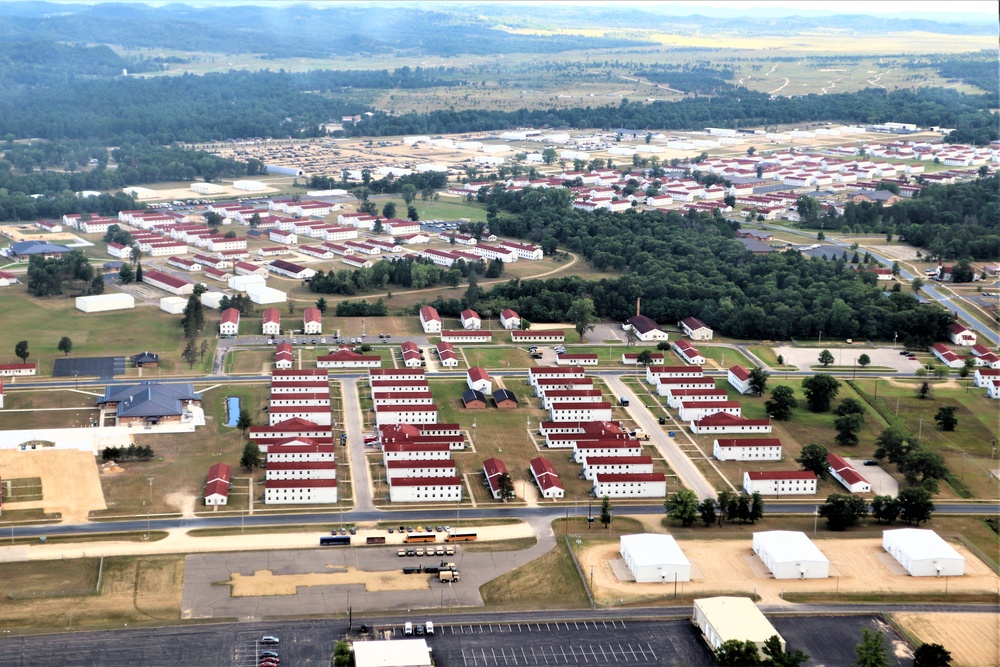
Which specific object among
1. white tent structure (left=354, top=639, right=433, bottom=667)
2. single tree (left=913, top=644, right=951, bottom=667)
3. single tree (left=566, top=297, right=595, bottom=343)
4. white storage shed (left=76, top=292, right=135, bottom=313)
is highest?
single tree (left=913, top=644, right=951, bottom=667)

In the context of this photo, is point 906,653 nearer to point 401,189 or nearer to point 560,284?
point 560,284

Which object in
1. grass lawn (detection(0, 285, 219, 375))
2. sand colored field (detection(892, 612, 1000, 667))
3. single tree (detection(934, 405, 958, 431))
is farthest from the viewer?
grass lawn (detection(0, 285, 219, 375))

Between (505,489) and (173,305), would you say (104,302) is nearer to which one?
(173,305)

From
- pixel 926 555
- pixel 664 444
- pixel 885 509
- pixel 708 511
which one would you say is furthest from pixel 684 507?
pixel 664 444

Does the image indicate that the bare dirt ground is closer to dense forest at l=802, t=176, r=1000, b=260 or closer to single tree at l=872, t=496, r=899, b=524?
single tree at l=872, t=496, r=899, b=524

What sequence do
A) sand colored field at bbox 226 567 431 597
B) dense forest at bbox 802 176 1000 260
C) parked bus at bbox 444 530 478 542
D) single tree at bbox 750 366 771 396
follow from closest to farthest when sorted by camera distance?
sand colored field at bbox 226 567 431 597 → parked bus at bbox 444 530 478 542 → single tree at bbox 750 366 771 396 → dense forest at bbox 802 176 1000 260

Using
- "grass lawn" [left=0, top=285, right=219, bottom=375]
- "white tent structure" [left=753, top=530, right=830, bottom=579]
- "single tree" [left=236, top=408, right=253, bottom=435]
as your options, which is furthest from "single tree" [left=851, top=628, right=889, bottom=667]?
"grass lawn" [left=0, top=285, right=219, bottom=375]

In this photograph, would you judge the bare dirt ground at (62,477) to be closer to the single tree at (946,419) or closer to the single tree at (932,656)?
the single tree at (932,656)
